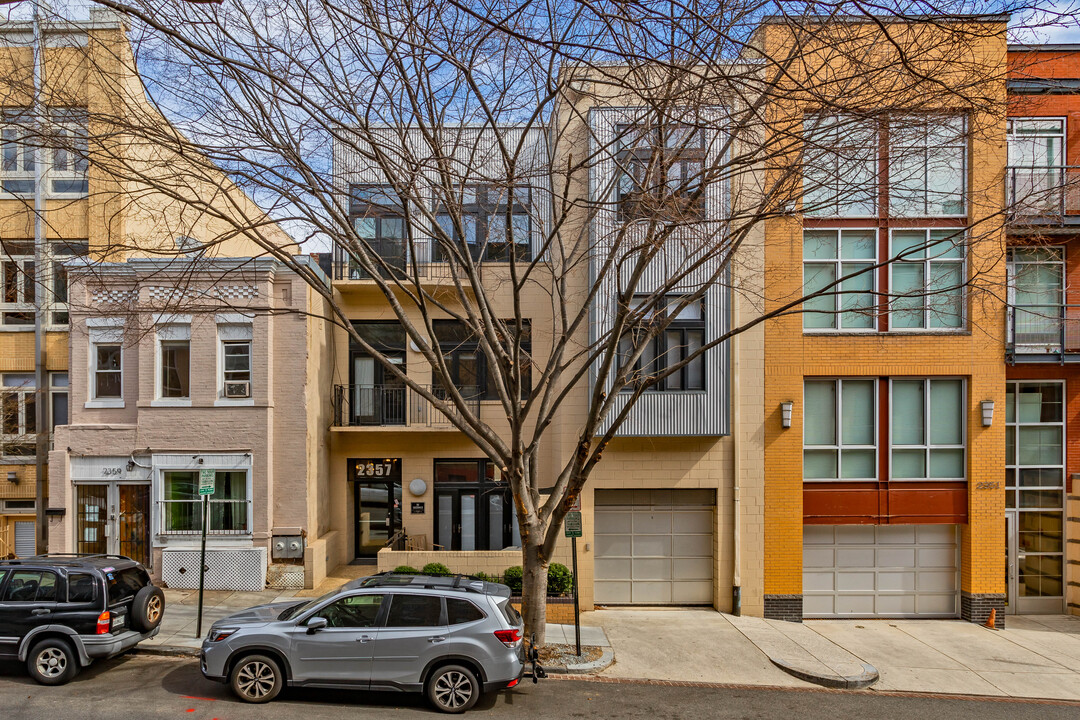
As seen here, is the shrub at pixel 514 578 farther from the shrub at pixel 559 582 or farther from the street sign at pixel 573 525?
the street sign at pixel 573 525

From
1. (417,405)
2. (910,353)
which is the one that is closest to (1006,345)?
(910,353)

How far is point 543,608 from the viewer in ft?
36.0

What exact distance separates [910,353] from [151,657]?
14.7m

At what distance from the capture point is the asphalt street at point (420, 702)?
8.67 metres

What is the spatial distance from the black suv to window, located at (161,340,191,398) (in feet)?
18.4

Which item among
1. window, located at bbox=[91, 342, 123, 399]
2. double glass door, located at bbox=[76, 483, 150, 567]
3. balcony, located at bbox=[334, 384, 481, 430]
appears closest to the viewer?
double glass door, located at bbox=[76, 483, 150, 567]

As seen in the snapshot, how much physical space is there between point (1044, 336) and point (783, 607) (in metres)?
7.94

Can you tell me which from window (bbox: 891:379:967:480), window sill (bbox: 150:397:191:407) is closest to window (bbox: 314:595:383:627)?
window sill (bbox: 150:397:191:407)

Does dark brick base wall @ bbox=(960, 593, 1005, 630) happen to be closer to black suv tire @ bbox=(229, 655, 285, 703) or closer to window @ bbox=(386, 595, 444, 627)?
window @ bbox=(386, 595, 444, 627)

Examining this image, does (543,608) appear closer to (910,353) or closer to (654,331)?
(654,331)

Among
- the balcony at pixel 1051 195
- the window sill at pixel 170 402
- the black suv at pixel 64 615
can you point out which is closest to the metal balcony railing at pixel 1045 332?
the balcony at pixel 1051 195

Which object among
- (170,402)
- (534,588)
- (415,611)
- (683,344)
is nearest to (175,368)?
(170,402)

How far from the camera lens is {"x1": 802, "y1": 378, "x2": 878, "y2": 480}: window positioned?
14.7 metres

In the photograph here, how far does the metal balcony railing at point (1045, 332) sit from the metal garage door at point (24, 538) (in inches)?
839
